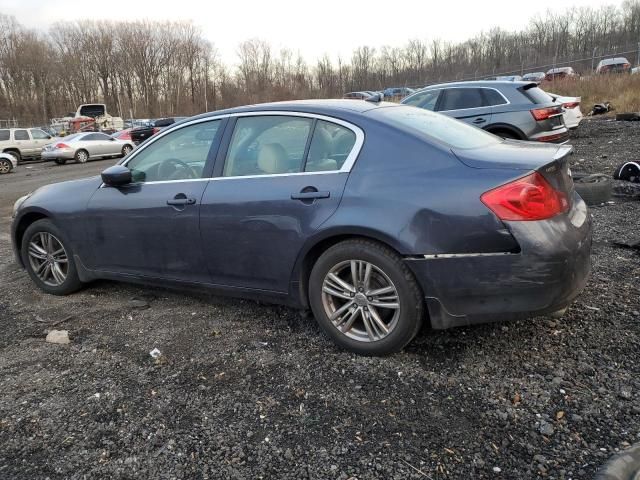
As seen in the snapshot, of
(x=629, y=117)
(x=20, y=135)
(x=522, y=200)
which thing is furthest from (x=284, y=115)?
(x=20, y=135)

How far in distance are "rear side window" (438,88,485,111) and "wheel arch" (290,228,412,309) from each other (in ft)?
24.2

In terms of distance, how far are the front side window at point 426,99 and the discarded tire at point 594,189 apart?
3997mm

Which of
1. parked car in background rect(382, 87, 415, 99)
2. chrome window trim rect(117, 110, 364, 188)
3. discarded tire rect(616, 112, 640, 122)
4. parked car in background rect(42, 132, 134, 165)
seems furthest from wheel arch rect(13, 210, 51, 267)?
parked car in background rect(382, 87, 415, 99)

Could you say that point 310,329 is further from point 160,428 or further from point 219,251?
point 160,428

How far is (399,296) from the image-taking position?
2.93m

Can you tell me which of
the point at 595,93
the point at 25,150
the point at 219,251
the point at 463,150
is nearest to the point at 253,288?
the point at 219,251

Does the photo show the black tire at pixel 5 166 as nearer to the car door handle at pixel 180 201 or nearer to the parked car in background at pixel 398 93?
the car door handle at pixel 180 201

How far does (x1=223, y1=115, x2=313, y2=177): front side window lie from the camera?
337 centimetres

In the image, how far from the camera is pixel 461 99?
9703 mm

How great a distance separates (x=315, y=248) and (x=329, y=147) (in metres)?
0.66

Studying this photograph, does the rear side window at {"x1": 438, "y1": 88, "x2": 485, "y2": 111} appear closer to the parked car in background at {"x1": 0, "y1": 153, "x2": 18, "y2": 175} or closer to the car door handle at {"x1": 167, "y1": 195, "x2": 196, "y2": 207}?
the car door handle at {"x1": 167, "y1": 195, "x2": 196, "y2": 207}

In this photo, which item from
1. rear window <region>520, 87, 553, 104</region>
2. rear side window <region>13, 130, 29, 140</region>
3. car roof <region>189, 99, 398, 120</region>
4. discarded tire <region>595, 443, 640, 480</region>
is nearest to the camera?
discarded tire <region>595, 443, 640, 480</region>

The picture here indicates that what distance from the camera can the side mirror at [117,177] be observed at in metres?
3.96

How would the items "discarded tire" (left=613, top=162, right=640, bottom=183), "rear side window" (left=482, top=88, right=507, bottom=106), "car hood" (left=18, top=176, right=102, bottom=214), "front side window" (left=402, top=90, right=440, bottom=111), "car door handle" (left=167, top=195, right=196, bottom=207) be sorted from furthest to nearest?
"front side window" (left=402, top=90, right=440, bottom=111), "rear side window" (left=482, top=88, right=507, bottom=106), "discarded tire" (left=613, top=162, right=640, bottom=183), "car hood" (left=18, top=176, right=102, bottom=214), "car door handle" (left=167, top=195, right=196, bottom=207)
